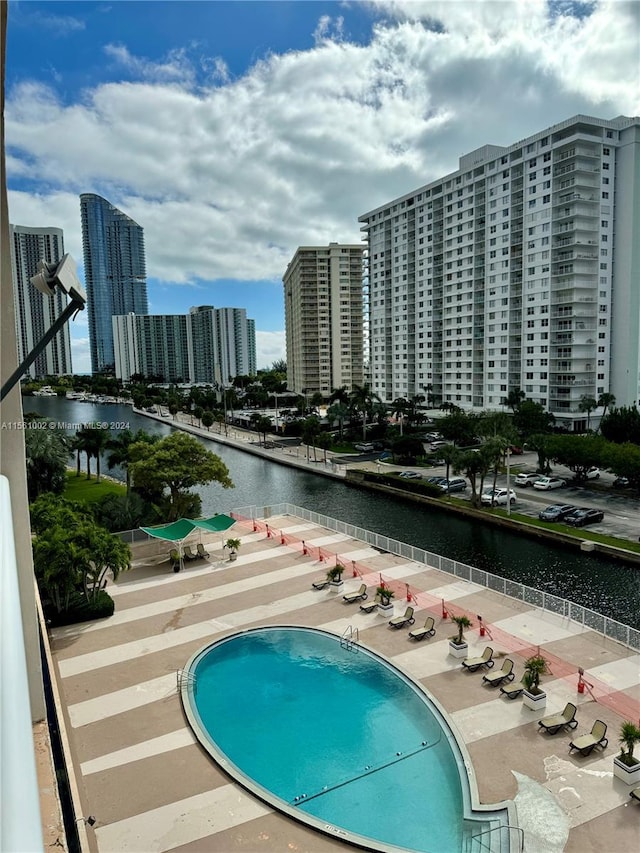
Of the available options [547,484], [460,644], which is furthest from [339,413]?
[460,644]

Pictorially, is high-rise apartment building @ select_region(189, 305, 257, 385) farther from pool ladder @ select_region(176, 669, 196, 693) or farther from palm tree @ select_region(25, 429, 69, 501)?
pool ladder @ select_region(176, 669, 196, 693)

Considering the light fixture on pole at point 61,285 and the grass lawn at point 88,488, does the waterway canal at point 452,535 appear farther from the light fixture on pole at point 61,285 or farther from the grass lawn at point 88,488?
the light fixture on pole at point 61,285

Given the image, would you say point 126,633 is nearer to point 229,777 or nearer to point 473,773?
point 229,777

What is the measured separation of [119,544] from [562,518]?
23277mm

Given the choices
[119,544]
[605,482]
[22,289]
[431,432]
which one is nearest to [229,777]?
[119,544]

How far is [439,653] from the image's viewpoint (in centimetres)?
1634

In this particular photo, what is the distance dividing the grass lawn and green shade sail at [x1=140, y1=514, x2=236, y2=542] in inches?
525

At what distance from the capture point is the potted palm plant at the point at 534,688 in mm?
13344

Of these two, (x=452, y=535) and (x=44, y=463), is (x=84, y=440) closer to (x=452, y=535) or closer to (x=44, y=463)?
(x=44, y=463)

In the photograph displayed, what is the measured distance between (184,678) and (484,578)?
11.2m

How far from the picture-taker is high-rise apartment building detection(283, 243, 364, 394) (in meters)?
110

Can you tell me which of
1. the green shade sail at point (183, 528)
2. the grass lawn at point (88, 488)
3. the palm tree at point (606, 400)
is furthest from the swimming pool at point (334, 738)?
the palm tree at point (606, 400)

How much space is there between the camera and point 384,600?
62.6 ft

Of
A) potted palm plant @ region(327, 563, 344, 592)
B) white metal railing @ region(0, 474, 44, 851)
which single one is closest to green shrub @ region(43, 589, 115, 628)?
potted palm plant @ region(327, 563, 344, 592)
